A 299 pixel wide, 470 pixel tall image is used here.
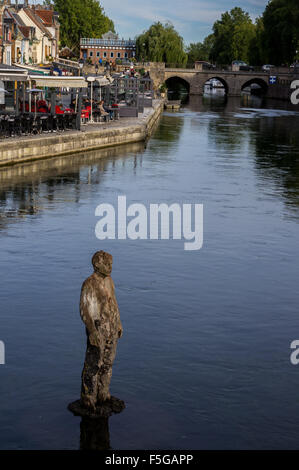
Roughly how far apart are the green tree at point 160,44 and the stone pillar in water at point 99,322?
350ft

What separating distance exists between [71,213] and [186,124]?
36332 millimetres

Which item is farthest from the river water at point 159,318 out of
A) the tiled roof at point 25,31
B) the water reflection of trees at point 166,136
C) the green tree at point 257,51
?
the green tree at point 257,51

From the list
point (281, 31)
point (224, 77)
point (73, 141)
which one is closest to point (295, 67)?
point (281, 31)

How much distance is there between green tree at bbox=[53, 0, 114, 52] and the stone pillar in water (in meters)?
128

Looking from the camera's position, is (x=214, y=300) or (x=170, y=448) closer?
(x=170, y=448)

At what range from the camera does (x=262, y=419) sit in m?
9.84

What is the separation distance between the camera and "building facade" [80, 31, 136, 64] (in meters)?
139

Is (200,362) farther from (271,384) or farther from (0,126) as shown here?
(0,126)

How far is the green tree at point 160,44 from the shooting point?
11231cm

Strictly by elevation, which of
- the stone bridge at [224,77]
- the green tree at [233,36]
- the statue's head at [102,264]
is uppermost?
the green tree at [233,36]

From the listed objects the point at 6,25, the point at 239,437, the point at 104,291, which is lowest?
the point at 239,437

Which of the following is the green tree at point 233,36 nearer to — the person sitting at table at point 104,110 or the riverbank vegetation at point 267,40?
the riverbank vegetation at point 267,40

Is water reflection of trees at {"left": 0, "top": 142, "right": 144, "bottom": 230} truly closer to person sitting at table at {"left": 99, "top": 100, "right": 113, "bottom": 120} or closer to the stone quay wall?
the stone quay wall

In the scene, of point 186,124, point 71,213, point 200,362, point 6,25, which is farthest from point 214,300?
point 6,25
